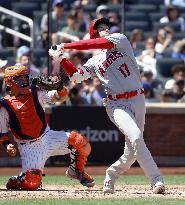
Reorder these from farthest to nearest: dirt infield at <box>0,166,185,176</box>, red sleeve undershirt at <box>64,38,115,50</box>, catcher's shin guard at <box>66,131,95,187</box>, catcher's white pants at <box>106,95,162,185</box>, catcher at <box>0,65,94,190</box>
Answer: dirt infield at <box>0,166,185,176</box>, catcher's shin guard at <box>66,131,95,187</box>, catcher at <box>0,65,94,190</box>, catcher's white pants at <box>106,95,162,185</box>, red sleeve undershirt at <box>64,38,115,50</box>

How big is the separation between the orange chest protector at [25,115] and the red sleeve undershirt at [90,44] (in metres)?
1.04

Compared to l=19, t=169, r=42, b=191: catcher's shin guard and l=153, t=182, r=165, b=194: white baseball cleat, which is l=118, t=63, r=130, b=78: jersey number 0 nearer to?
l=153, t=182, r=165, b=194: white baseball cleat

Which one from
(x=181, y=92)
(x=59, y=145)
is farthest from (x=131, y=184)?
(x=181, y=92)

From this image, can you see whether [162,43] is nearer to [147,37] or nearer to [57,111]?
[147,37]

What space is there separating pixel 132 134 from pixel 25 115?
51.1 inches

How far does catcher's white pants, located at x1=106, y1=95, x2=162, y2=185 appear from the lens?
959 centimetres

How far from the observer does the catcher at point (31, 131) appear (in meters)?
10.2

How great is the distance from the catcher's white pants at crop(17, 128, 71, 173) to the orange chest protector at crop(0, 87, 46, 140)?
9 cm

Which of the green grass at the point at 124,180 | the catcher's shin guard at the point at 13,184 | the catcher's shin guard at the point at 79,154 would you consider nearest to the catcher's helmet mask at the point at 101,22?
the catcher's shin guard at the point at 79,154

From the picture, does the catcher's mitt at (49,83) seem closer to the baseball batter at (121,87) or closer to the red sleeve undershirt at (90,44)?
the baseball batter at (121,87)

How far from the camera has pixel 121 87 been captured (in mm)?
9742

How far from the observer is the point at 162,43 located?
17484mm

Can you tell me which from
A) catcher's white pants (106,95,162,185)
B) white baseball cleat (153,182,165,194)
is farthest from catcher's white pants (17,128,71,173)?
white baseball cleat (153,182,165,194)

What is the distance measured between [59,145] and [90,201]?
152cm
